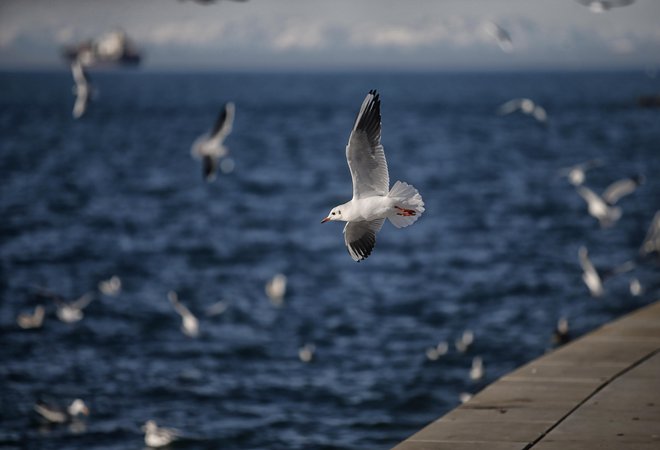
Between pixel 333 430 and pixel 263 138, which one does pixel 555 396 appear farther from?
pixel 263 138

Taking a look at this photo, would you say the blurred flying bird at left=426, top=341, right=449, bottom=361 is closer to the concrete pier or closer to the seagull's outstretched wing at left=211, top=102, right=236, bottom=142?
the seagull's outstretched wing at left=211, top=102, right=236, bottom=142

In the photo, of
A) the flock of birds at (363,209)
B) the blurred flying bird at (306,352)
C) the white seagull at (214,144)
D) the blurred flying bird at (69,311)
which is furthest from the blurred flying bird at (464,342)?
the blurred flying bird at (69,311)

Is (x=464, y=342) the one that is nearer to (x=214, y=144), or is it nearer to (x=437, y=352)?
(x=437, y=352)

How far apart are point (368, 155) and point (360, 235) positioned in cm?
83

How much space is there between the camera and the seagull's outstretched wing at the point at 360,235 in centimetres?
993

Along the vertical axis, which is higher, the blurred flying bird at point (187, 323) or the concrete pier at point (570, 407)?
the blurred flying bird at point (187, 323)

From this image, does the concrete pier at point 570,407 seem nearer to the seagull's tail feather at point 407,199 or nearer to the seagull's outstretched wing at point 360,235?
the seagull's outstretched wing at point 360,235

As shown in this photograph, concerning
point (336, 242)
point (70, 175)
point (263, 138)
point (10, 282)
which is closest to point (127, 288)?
point (10, 282)

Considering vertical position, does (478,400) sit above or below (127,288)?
below

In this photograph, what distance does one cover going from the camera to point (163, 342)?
2438 cm

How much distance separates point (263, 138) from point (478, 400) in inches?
3758

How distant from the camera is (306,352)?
22.3 metres

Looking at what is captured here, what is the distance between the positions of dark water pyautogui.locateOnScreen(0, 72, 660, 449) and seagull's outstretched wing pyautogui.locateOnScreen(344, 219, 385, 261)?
22.9 ft

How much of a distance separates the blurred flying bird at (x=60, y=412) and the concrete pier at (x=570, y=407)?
8074mm
